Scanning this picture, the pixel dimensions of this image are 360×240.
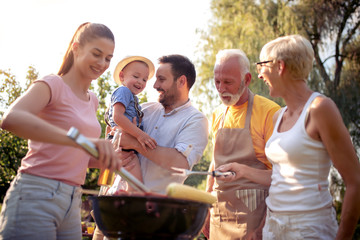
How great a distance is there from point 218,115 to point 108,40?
145cm

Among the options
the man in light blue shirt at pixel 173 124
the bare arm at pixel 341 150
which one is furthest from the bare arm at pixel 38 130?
the bare arm at pixel 341 150

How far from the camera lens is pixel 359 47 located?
1344cm

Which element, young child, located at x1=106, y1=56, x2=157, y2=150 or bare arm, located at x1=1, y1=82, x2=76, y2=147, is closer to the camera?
bare arm, located at x1=1, y1=82, x2=76, y2=147

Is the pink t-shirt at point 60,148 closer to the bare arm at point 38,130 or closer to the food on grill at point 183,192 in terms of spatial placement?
the bare arm at point 38,130

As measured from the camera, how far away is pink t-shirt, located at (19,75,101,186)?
2070 millimetres

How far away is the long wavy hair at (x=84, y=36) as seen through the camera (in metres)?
2.30

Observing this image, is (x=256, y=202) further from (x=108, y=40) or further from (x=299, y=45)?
(x=108, y=40)

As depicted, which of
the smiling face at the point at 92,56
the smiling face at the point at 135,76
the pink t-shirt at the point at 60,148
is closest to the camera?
the pink t-shirt at the point at 60,148

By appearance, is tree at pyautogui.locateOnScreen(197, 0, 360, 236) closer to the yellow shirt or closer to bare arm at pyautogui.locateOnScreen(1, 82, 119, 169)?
the yellow shirt

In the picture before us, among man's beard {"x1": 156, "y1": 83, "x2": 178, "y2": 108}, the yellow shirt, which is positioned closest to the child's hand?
man's beard {"x1": 156, "y1": 83, "x2": 178, "y2": 108}

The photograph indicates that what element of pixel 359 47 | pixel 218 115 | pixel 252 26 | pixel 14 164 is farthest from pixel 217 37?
pixel 218 115

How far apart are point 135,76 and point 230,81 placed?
0.93m

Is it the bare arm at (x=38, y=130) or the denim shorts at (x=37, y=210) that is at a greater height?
the bare arm at (x=38, y=130)

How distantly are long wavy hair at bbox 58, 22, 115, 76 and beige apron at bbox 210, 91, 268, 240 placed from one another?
1311mm
